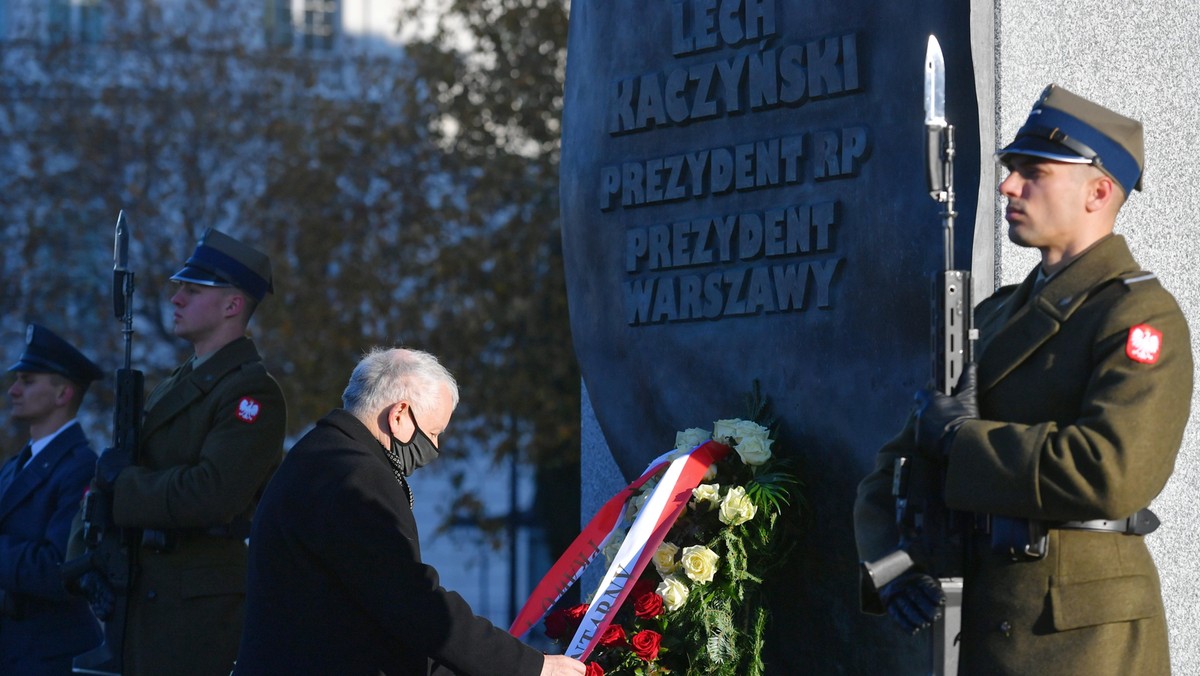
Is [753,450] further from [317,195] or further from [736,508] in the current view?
[317,195]

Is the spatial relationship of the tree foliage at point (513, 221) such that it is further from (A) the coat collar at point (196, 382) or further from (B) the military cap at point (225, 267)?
(A) the coat collar at point (196, 382)

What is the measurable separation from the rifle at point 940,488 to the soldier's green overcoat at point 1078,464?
0.05 m

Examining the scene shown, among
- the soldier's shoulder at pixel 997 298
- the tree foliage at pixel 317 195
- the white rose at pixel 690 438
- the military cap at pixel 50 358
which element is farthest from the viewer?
the tree foliage at pixel 317 195

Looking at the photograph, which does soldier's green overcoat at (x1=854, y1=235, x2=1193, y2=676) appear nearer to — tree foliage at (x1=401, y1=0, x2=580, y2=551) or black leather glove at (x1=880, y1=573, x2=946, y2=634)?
black leather glove at (x1=880, y1=573, x2=946, y2=634)

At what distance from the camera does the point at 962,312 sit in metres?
3.41

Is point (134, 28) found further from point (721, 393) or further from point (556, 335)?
point (721, 393)

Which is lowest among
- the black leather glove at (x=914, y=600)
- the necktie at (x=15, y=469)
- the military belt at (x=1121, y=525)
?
the black leather glove at (x=914, y=600)

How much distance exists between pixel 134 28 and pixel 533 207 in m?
5.43

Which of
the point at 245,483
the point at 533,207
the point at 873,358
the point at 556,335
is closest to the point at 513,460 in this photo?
the point at 556,335

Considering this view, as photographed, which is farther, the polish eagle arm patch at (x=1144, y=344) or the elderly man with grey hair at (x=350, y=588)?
the elderly man with grey hair at (x=350, y=588)

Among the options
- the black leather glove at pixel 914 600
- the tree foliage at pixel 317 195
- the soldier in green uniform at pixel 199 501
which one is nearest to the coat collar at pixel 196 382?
the soldier in green uniform at pixel 199 501

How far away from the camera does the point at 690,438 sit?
4.60m

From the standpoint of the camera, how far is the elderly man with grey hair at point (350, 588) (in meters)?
3.89

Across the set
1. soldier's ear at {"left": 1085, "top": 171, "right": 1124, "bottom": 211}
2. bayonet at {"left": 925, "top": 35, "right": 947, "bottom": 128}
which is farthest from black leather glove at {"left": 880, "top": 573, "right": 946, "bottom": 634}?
bayonet at {"left": 925, "top": 35, "right": 947, "bottom": 128}
